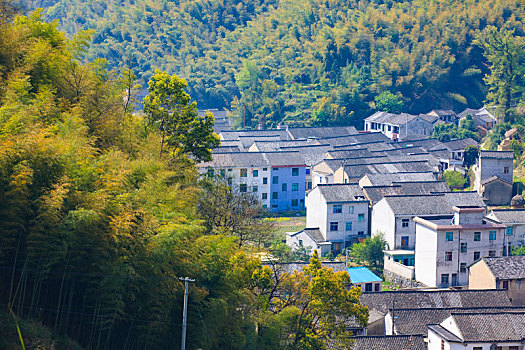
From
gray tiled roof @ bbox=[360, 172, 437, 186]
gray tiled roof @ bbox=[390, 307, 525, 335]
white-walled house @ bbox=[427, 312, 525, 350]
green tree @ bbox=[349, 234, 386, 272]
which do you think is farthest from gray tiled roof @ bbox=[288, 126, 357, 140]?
white-walled house @ bbox=[427, 312, 525, 350]

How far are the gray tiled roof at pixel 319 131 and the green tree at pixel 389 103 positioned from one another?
5.50m

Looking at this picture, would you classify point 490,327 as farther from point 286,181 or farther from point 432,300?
point 286,181

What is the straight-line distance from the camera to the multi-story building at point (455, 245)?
61.1 ft

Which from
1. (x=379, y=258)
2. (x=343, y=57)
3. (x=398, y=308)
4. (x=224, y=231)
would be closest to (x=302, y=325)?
(x=224, y=231)

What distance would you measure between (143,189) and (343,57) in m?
39.7

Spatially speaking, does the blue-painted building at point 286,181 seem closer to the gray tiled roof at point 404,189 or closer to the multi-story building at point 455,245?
the gray tiled roof at point 404,189

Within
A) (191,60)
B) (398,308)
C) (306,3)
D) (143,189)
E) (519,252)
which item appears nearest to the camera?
(143,189)

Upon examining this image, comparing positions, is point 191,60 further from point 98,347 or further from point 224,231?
point 98,347

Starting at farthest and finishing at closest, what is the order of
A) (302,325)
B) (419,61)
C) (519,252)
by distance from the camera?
(419,61), (519,252), (302,325)

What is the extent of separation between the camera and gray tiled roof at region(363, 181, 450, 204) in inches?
895

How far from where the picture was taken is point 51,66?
1075cm

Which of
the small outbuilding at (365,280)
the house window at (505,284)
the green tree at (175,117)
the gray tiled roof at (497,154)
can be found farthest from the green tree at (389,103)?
the green tree at (175,117)

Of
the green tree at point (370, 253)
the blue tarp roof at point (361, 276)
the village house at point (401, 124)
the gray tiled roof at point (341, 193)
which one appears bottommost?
the blue tarp roof at point (361, 276)

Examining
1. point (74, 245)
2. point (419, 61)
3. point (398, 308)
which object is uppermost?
point (419, 61)
